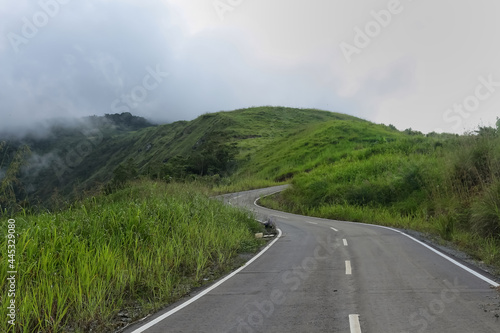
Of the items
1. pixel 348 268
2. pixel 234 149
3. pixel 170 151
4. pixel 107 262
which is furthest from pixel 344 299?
pixel 170 151

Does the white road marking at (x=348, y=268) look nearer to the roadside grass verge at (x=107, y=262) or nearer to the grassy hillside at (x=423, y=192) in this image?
the roadside grass verge at (x=107, y=262)

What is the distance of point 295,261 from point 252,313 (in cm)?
506

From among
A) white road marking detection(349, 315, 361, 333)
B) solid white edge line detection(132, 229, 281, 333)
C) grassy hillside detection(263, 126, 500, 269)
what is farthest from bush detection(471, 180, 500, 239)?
white road marking detection(349, 315, 361, 333)

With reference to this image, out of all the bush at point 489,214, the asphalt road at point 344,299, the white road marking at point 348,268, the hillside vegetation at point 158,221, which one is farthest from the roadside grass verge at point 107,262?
the bush at point 489,214

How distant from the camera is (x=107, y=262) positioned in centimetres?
727

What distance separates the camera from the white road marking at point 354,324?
5246 millimetres

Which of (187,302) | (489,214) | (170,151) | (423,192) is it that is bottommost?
(187,302)

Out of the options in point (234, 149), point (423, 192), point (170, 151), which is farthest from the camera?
point (170, 151)

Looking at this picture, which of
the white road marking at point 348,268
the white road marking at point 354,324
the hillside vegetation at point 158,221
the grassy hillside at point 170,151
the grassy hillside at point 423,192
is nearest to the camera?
the white road marking at point 354,324

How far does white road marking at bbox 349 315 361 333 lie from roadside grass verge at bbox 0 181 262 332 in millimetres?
3222

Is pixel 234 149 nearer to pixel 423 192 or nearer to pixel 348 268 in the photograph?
pixel 423 192

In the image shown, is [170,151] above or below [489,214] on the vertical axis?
above

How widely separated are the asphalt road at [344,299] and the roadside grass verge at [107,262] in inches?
28.0

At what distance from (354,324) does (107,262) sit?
4.48 metres
